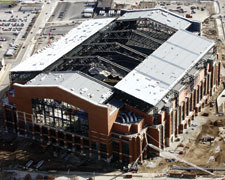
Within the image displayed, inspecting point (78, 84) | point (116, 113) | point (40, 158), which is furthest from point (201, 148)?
point (40, 158)

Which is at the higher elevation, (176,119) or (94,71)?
(94,71)

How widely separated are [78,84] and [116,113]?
53.1ft

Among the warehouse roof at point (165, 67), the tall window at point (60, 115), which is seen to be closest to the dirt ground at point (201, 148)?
the warehouse roof at point (165, 67)

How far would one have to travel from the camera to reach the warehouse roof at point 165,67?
157788mm

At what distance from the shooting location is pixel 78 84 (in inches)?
6255

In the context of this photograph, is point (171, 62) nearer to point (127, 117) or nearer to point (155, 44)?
point (155, 44)

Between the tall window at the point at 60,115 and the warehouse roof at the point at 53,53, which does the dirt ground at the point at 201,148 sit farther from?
the warehouse roof at the point at 53,53

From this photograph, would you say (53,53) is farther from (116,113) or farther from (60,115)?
(116,113)

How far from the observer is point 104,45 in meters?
184

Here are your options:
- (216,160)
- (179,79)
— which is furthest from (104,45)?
(216,160)

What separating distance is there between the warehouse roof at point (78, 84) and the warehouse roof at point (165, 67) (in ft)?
20.2

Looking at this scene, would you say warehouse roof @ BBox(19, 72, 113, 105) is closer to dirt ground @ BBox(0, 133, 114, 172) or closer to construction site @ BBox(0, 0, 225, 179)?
construction site @ BBox(0, 0, 225, 179)

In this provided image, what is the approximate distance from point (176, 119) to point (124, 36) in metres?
47.2

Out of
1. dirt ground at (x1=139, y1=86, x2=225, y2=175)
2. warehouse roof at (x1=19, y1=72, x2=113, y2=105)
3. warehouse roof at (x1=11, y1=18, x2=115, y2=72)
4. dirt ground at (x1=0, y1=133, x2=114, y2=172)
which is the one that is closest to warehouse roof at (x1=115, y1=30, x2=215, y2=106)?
warehouse roof at (x1=19, y1=72, x2=113, y2=105)
